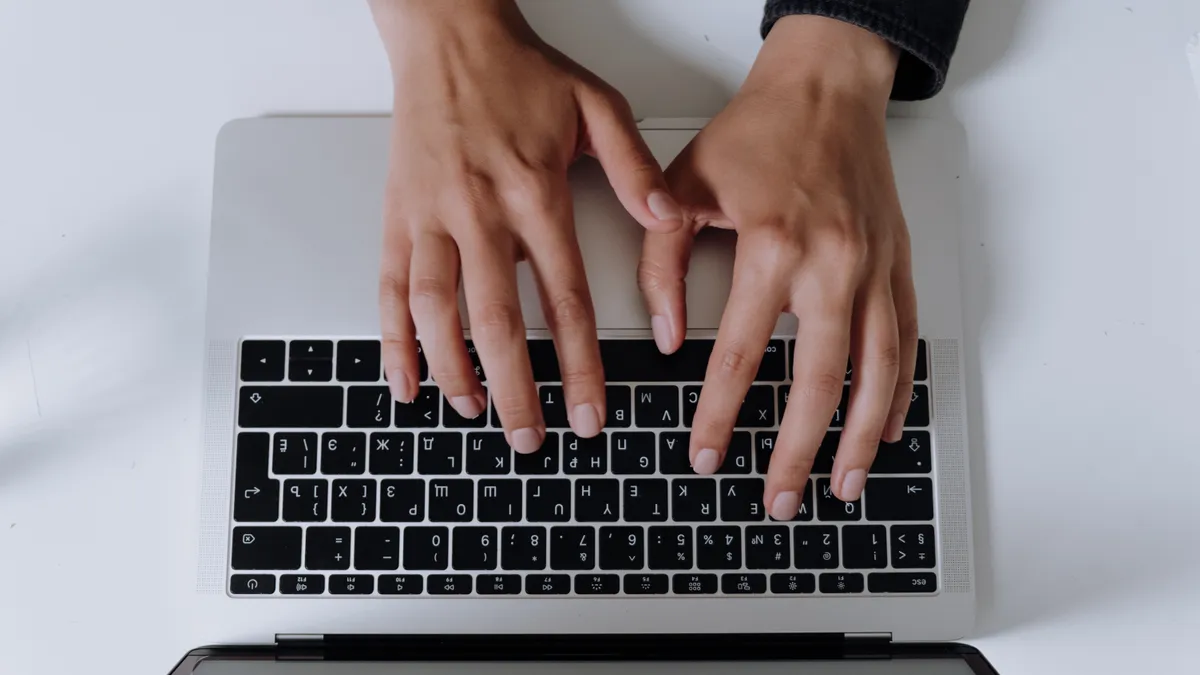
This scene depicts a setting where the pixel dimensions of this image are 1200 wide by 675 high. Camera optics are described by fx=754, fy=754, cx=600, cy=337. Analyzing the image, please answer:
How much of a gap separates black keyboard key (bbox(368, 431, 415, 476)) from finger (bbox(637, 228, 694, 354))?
0.63ft

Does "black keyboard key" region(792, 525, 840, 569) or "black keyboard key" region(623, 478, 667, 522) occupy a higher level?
"black keyboard key" region(623, 478, 667, 522)

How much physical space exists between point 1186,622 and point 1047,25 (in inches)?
18.3

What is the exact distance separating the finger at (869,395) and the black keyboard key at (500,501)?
22 centimetres

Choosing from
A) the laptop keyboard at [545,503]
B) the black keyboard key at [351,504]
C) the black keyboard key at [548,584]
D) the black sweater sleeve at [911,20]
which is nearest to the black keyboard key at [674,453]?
the laptop keyboard at [545,503]

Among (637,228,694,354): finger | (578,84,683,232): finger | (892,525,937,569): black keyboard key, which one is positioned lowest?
(892,525,937,569): black keyboard key

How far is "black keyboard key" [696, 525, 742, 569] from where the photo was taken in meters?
0.53

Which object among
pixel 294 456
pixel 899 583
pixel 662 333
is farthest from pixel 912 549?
pixel 294 456

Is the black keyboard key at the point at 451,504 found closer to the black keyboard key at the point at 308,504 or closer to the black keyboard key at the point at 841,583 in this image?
the black keyboard key at the point at 308,504

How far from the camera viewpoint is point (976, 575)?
55 cm

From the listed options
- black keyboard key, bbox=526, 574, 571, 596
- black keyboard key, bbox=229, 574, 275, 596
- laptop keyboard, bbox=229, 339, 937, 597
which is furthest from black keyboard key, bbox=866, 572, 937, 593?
black keyboard key, bbox=229, 574, 275, 596

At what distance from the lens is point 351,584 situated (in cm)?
53

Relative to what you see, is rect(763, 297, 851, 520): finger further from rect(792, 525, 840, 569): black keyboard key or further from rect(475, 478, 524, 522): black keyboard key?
rect(475, 478, 524, 522): black keyboard key

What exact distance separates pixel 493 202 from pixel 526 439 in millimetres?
168

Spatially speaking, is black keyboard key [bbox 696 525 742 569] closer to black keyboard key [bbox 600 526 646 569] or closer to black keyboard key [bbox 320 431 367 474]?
black keyboard key [bbox 600 526 646 569]
